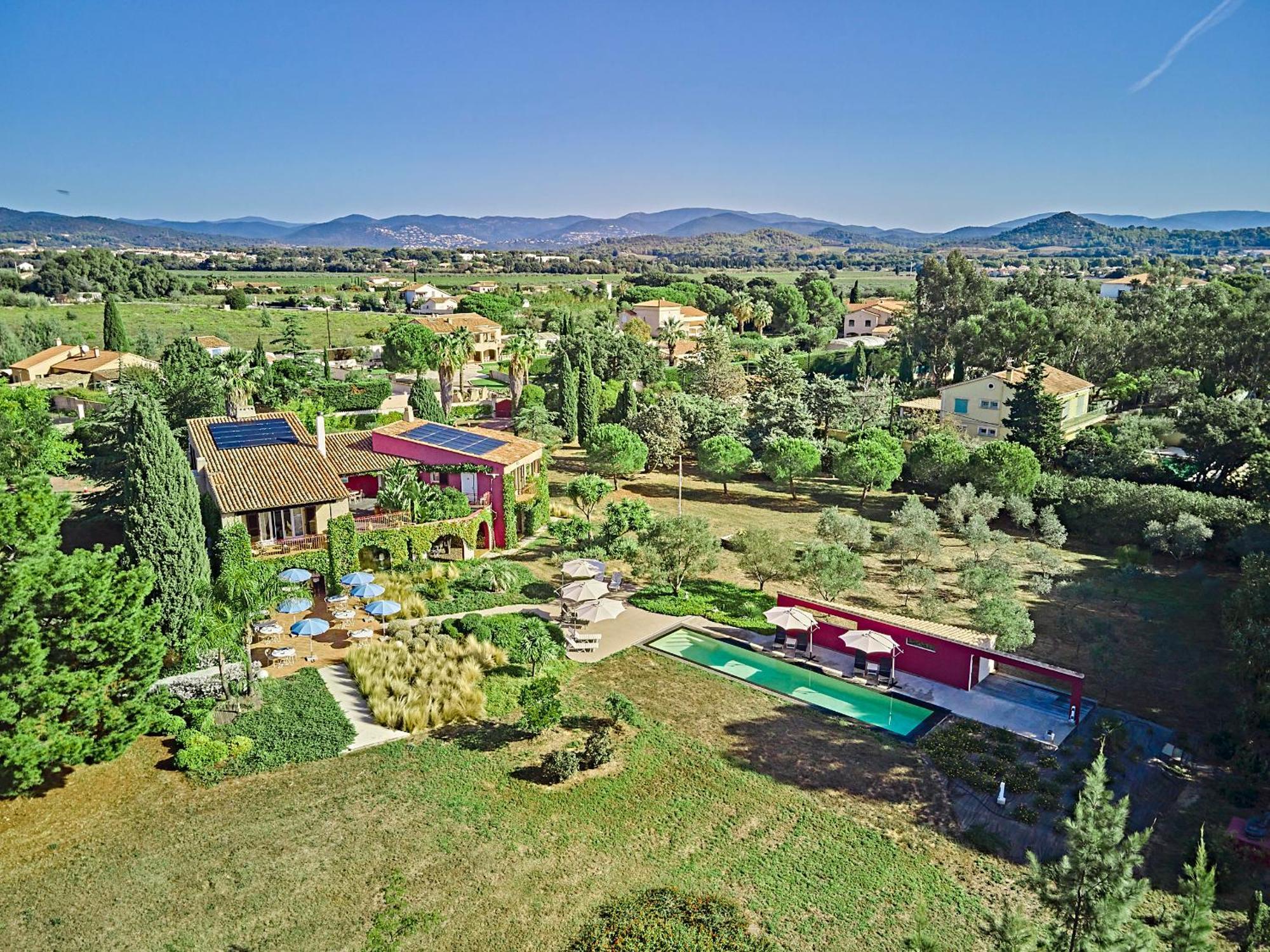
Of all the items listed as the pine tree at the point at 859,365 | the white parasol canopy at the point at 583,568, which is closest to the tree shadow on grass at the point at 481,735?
the white parasol canopy at the point at 583,568

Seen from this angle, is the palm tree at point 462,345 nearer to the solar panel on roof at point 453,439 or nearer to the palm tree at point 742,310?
the solar panel on roof at point 453,439

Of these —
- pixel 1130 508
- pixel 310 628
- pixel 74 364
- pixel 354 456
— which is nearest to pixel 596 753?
pixel 310 628

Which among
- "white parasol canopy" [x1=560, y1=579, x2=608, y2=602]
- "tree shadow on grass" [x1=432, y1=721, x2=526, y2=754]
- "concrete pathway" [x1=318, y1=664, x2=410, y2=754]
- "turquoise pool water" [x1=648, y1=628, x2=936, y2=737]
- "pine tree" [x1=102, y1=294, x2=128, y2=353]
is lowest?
"turquoise pool water" [x1=648, y1=628, x2=936, y2=737]

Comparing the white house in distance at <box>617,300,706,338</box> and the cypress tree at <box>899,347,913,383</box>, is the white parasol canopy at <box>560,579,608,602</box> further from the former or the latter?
the white house in distance at <box>617,300,706,338</box>

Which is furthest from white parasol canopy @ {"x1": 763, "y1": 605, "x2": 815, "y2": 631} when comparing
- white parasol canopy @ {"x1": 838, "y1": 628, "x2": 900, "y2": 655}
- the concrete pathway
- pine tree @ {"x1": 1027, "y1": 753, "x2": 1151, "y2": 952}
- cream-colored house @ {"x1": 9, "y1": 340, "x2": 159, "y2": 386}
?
cream-colored house @ {"x1": 9, "y1": 340, "x2": 159, "y2": 386}

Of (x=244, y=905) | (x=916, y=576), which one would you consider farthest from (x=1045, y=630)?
(x=244, y=905)

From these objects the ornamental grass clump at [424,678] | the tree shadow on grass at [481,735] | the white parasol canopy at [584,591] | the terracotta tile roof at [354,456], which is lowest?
the tree shadow on grass at [481,735]
